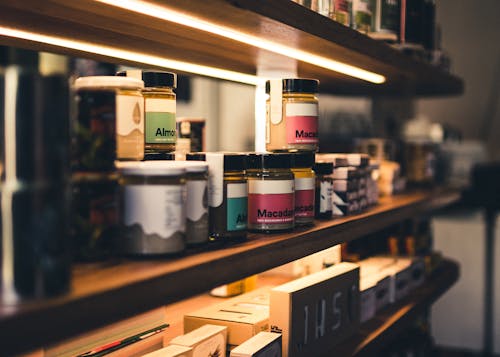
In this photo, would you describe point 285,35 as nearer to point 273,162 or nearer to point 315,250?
point 273,162

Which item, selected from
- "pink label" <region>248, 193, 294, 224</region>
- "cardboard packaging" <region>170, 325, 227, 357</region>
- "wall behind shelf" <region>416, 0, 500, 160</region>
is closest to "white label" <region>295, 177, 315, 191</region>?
"pink label" <region>248, 193, 294, 224</region>

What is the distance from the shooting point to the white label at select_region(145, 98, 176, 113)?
119cm

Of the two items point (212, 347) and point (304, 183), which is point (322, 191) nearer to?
point (304, 183)

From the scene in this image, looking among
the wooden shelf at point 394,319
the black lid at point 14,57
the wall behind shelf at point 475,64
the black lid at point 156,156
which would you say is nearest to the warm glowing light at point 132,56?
the black lid at point 156,156

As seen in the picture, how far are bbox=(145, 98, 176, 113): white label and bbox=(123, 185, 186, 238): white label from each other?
1.02 feet

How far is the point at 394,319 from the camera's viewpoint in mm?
1869

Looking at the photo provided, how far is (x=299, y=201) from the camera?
135cm

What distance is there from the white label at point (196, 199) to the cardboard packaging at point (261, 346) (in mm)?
327

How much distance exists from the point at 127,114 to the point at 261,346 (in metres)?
0.53

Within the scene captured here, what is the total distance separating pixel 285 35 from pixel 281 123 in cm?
21

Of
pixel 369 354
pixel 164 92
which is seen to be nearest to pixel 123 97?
pixel 164 92

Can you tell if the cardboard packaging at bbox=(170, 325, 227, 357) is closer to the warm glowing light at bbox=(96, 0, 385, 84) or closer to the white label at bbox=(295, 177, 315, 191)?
the white label at bbox=(295, 177, 315, 191)

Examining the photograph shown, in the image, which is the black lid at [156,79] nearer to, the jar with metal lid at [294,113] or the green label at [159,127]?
the green label at [159,127]

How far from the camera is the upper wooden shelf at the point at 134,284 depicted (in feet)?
2.09
